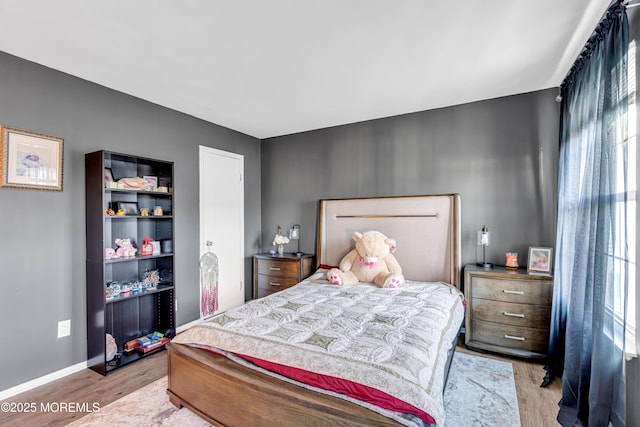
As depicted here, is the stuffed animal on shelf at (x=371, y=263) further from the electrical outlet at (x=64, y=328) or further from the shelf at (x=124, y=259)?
the electrical outlet at (x=64, y=328)

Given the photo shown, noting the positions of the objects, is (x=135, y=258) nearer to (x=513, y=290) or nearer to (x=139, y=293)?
(x=139, y=293)

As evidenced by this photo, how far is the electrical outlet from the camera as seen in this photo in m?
2.50

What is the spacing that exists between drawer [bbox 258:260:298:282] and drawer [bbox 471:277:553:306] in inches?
81.2

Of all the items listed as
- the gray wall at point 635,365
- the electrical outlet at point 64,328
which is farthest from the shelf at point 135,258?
the gray wall at point 635,365

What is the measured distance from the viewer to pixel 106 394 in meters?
2.26

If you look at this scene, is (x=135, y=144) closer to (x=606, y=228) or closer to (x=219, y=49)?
(x=219, y=49)

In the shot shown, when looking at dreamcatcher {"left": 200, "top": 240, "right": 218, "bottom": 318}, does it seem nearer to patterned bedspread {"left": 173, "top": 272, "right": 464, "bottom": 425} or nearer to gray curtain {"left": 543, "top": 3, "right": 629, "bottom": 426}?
patterned bedspread {"left": 173, "top": 272, "right": 464, "bottom": 425}

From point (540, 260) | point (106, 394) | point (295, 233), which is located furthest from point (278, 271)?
point (540, 260)

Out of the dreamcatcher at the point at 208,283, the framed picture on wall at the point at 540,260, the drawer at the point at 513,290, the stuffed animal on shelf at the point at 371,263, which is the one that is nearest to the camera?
the drawer at the point at 513,290

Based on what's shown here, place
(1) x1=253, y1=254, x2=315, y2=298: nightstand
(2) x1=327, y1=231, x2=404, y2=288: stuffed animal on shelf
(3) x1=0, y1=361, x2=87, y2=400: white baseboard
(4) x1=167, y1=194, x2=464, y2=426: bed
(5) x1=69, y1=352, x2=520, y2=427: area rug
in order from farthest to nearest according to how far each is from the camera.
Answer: (1) x1=253, y1=254, x2=315, y2=298: nightstand, (2) x1=327, y1=231, x2=404, y2=288: stuffed animal on shelf, (3) x1=0, y1=361, x2=87, y2=400: white baseboard, (5) x1=69, y1=352, x2=520, y2=427: area rug, (4) x1=167, y1=194, x2=464, y2=426: bed

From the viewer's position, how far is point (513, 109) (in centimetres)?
309

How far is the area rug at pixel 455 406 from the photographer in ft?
6.31

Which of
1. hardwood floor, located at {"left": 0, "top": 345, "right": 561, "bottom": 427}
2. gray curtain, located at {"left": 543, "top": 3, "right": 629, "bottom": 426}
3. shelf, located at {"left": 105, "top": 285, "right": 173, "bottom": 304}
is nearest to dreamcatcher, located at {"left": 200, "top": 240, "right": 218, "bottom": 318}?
shelf, located at {"left": 105, "top": 285, "right": 173, "bottom": 304}

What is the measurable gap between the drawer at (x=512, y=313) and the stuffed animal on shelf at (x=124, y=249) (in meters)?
3.33
